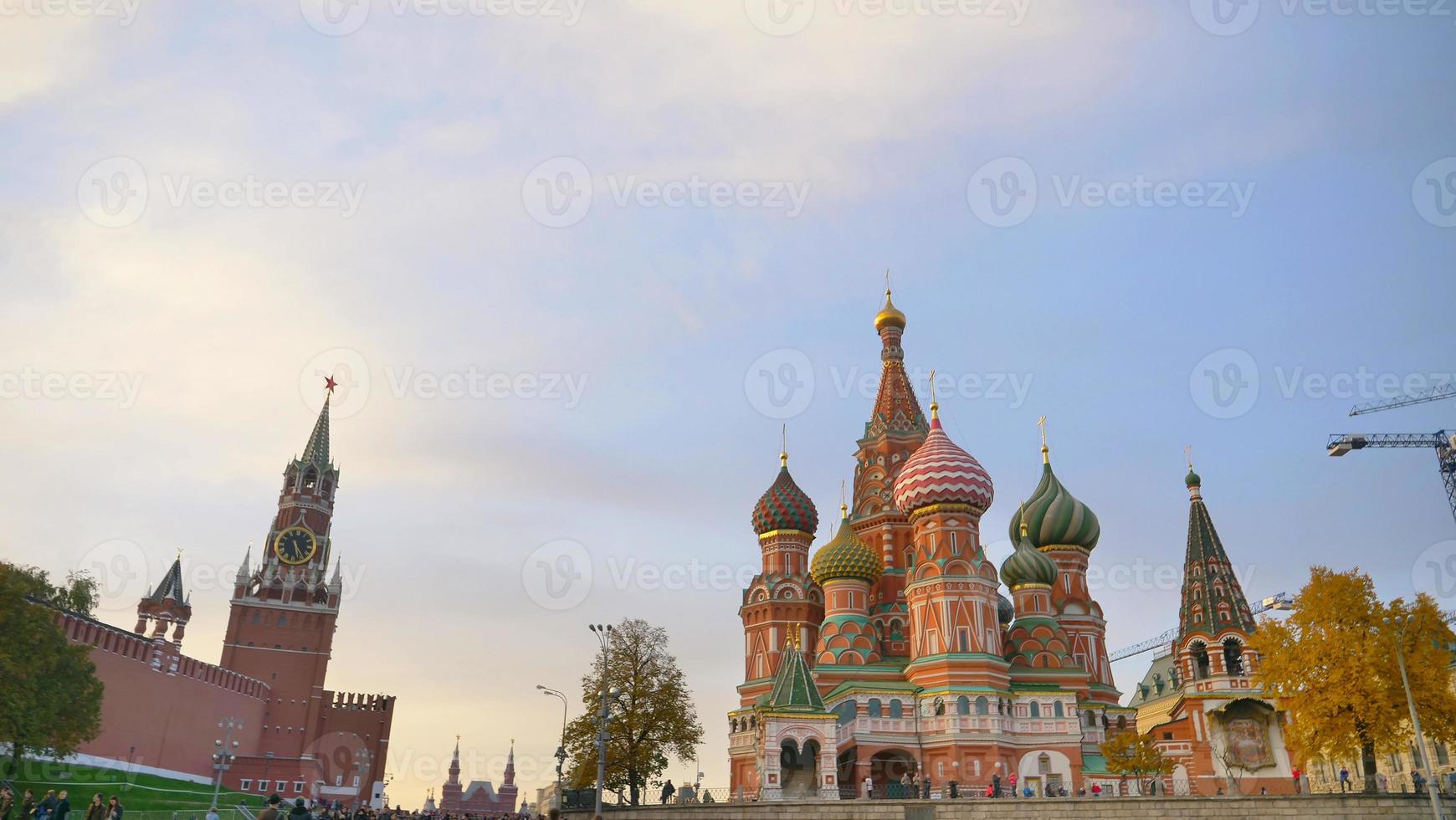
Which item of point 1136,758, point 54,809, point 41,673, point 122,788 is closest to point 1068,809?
point 1136,758

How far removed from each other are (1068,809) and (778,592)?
979 inches

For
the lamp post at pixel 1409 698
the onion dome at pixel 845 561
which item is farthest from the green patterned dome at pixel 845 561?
the lamp post at pixel 1409 698

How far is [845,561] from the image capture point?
174 feet

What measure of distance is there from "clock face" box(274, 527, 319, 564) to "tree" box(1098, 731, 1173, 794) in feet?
225

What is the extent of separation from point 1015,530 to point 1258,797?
93.3ft

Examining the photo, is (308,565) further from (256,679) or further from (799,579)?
(799,579)

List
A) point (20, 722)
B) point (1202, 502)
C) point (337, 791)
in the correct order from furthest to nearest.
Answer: point (337, 791), point (1202, 502), point (20, 722)

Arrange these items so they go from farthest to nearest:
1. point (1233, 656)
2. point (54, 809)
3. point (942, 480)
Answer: point (942, 480)
point (1233, 656)
point (54, 809)

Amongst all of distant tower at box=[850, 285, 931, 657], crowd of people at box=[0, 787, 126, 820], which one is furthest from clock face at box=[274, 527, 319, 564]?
crowd of people at box=[0, 787, 126, 820]

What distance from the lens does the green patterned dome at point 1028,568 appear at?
53969 mm

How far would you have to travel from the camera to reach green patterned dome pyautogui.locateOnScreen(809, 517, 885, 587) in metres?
52.8

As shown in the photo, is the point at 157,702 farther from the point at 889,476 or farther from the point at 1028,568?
the point at 1028,568

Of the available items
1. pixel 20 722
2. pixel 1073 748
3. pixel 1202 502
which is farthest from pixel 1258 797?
pixel 20 722

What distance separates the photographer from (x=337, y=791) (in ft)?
253
